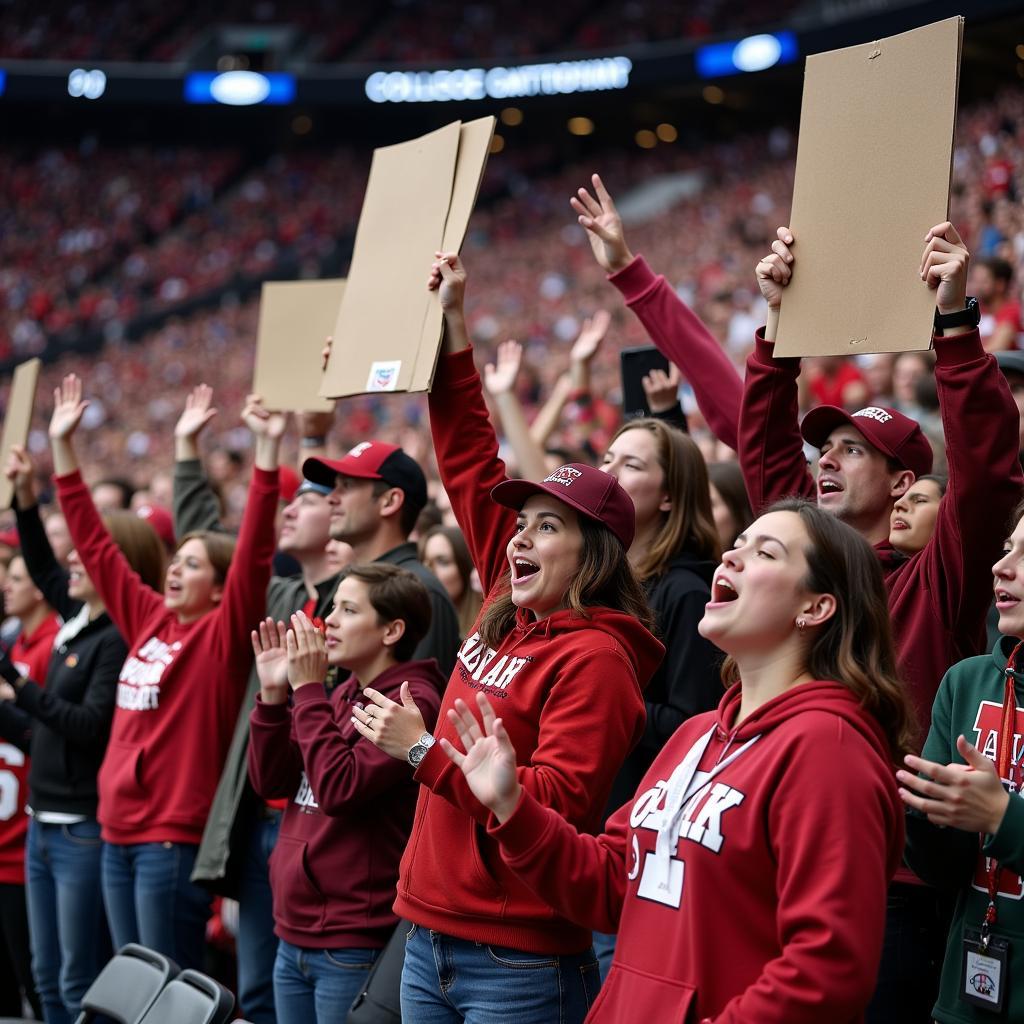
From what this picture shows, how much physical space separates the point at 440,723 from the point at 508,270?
16884mm

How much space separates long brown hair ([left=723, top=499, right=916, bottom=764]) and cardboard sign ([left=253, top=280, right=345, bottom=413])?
2.30 metres

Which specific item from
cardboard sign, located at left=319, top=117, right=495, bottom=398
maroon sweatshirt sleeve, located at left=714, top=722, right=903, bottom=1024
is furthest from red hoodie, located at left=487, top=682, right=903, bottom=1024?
cardboard sign, located at left=319, top=117, right=495, bottom=398

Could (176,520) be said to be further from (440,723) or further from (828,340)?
(828,340)

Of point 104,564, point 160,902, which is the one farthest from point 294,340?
point 160,902

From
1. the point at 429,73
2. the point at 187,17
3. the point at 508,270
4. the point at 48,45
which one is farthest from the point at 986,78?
the point at 48,45

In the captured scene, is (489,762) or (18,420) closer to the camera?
(489,762)

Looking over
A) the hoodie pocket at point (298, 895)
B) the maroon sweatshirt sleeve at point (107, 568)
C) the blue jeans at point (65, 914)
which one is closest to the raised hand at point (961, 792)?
the hoodie pocket at point (298, 895)

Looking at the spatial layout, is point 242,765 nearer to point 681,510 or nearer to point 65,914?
point 65,914

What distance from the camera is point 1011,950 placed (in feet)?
6.81

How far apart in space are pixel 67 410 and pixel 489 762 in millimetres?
3041

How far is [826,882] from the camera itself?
1732mm

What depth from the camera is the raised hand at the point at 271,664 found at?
10.5 ft

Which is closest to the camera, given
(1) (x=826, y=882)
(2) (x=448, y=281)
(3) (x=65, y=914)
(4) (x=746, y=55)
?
(1) (x=826, y=882)

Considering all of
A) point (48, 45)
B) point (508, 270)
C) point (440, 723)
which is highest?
point (48, 45)
